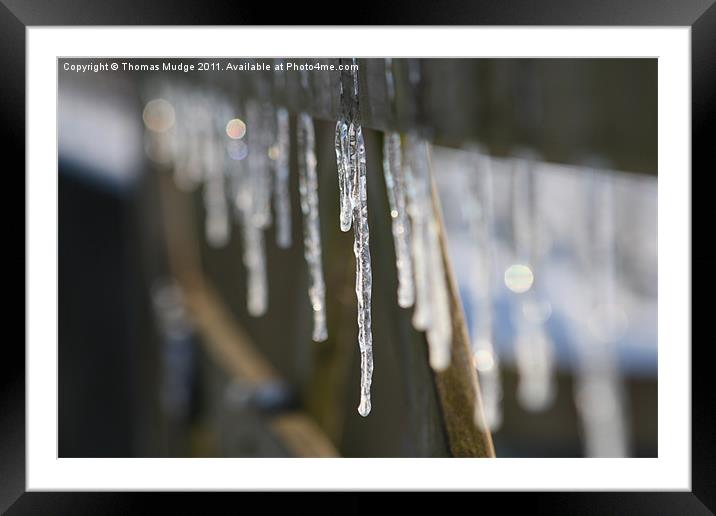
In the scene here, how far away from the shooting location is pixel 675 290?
103 cm

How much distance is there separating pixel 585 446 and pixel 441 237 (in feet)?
7.68

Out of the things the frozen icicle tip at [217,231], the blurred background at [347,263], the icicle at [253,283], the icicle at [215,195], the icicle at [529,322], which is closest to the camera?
the blurred background at [347,263]

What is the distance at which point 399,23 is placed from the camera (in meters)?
0.99

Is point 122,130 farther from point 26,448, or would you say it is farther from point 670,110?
point 670,110

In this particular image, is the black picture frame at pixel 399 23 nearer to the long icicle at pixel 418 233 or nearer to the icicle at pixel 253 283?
the long icicle at pixel 418 233

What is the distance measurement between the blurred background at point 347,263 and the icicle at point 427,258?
0.7 inches

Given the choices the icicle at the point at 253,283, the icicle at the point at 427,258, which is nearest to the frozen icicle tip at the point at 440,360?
the icicle at the point at 427,258

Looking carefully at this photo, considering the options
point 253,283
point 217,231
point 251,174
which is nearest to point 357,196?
point 251,174

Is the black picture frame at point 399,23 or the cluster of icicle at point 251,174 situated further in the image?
the cluster of icicle at point 251,174

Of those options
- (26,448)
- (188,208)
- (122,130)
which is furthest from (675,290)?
(188,208)

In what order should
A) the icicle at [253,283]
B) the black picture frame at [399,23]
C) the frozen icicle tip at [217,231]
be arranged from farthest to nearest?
the frozen icicle tip at [217,231]
the icicle at [253,283]
the black picture frame at [399,23]

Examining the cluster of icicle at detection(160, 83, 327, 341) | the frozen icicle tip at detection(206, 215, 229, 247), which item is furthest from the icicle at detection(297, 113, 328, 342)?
the frozen icicle tip at detection(206, 215, 229, 247)

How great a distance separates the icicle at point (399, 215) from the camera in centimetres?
94

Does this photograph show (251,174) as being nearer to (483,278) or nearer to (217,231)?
(483,278)
